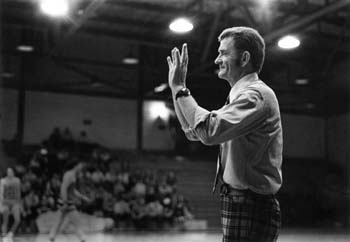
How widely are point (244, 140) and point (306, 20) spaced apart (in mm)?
11597

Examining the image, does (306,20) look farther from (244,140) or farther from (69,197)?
(244,140)

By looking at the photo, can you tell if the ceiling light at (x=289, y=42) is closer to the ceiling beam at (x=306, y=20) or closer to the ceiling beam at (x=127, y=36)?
the ceiling beam at (x=306, y=20)

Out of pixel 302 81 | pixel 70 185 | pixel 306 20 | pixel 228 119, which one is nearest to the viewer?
pixel 228 119

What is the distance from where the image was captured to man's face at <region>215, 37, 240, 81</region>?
2127 mm

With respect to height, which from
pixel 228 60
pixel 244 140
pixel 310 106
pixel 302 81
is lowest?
pixel 244 140

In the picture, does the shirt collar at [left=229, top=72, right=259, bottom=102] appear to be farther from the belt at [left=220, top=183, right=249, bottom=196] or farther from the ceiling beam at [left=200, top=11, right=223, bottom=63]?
the ceiling beam at [left=200, top=11, right=223, bottom=63]

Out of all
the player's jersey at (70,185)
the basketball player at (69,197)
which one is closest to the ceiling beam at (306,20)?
the basketball player at (69,197)

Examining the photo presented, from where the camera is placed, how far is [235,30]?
7.02 ft

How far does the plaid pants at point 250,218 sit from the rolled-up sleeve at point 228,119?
0.82 ft

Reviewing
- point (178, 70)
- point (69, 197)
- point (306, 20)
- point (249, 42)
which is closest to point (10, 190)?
point (69, 197)

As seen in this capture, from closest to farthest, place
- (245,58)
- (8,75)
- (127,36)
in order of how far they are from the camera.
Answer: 1. (245,58)
2. (127,36)
3. (8,75)

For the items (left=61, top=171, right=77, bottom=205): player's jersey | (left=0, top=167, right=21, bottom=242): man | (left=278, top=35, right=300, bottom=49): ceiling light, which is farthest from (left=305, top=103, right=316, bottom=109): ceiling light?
(left=61, top=171, right=77, bottom=205): player's jersey

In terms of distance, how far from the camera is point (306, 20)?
42.7ft

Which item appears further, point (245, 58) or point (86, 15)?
point (86, 15)
